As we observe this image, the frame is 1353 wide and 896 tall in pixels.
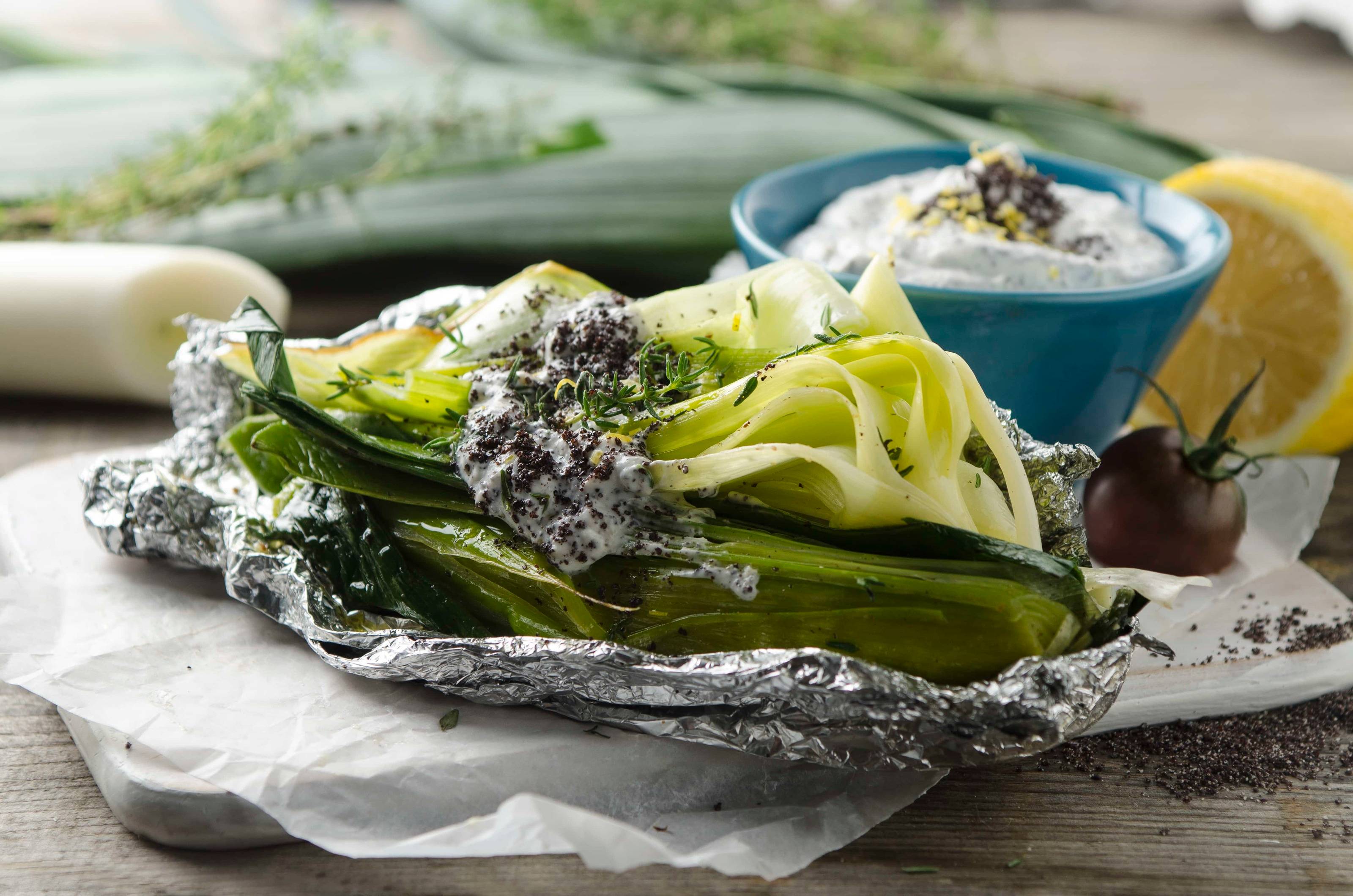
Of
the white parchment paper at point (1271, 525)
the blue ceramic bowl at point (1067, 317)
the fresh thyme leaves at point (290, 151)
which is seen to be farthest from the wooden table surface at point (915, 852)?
the fresh thyme leaves at point (290, 151)

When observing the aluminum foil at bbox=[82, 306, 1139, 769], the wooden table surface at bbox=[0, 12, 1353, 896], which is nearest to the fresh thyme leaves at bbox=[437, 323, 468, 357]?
the aluminum foil at bbox=[82, 306, 1139, 769]

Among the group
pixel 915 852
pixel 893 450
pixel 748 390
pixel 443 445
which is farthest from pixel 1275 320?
pixel 443 445

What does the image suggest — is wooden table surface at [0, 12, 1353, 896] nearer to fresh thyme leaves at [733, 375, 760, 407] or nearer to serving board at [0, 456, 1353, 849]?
serving board at [0, 456, 1353, 849]

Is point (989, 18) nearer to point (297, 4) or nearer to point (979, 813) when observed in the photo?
point (297, 4)

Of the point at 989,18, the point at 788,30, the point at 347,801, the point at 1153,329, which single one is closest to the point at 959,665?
the point at 347,801

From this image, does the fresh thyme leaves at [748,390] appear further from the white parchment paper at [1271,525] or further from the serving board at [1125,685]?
the white parchment paper at [1271,525]
